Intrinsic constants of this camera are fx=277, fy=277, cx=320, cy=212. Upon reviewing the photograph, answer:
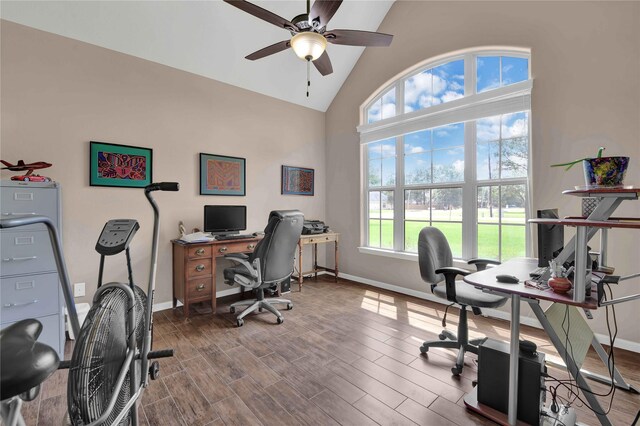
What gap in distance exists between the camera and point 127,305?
1.20 m

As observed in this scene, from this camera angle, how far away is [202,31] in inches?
123

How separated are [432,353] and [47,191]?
11.1 feet

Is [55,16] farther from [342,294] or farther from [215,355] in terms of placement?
[342,294]

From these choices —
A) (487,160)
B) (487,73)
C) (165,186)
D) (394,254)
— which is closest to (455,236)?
(394,254)

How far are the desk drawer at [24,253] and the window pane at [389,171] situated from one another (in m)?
3.79

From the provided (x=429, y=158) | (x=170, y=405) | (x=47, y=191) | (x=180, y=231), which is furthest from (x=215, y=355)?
(x=429, y=158)

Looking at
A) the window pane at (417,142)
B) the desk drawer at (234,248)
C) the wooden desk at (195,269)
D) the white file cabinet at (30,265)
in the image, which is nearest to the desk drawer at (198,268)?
the wooden desk at (195,269)

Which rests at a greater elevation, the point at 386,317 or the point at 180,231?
the point at 180,231

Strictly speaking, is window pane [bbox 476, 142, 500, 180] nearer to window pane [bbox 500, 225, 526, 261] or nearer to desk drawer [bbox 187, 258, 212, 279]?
window pane [bbox 500, 225, 526, 261]

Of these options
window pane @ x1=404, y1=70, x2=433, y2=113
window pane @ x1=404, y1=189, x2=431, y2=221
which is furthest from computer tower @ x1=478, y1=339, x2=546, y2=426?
window pane @ x1=404, y1=70, x2=433, y2=113

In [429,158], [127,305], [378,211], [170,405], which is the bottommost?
[170,405]

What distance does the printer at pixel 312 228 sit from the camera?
4207 mm

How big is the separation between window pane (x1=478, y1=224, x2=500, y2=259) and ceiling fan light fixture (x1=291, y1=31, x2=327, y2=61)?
256 centimetres

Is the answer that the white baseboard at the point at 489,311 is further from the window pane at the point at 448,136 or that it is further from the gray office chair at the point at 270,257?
the window pane at the point at 448,136
